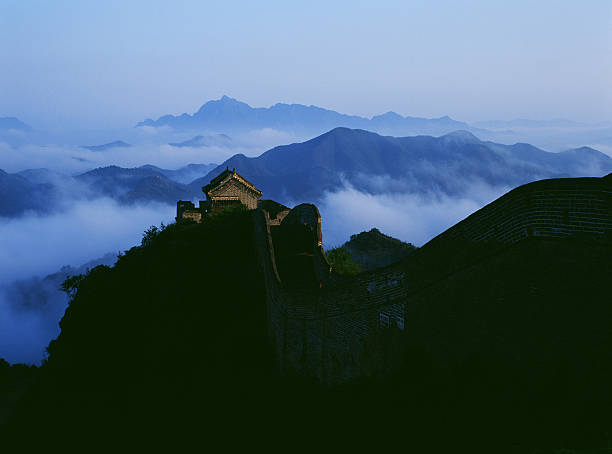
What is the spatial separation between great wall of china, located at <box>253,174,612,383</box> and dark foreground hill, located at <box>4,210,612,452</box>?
18 centimetres

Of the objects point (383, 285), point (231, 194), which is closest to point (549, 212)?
point (383, 285)

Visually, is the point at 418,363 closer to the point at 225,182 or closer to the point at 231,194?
the point at 231,194

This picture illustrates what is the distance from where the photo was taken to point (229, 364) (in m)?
16.8

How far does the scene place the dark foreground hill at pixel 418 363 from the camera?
7492 mm

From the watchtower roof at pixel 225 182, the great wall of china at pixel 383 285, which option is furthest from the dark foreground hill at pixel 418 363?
the watchtower roof at pixel 225 182

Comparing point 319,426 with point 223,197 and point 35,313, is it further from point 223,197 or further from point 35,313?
point 35,313

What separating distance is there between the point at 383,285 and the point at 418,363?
217 centimetres

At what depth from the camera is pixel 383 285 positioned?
448 inches

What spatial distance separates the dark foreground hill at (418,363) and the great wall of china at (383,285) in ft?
0.59

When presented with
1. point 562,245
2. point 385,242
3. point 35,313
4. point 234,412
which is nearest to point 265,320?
point 234,412

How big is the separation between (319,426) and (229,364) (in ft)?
18.1

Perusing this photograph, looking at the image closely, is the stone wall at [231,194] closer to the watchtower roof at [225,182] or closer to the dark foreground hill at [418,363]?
the watchtower roof at [225,182]

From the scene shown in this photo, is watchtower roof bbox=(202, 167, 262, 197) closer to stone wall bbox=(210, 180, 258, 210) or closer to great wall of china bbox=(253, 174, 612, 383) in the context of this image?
stone wall bbox=(210, 180, 258, 210)

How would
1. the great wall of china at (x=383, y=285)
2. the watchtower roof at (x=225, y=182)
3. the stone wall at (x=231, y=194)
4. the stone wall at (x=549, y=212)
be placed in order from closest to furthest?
the stone wall at (x=549, y=212) < the great wall of china at (x=383, y=285) < the stone wall at (x=231, y=194) < the watchtower roof at (x=225, y=182)
